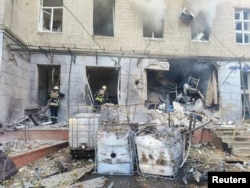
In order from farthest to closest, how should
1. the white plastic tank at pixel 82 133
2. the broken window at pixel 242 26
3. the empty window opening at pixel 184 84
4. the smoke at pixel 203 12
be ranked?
the broken window at pixel 242 26, the smoke at pixel 203 12, the empty window opening at pixel 184 84, the white plastic tank at pixel 82 133

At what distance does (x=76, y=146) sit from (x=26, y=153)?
1369 mm

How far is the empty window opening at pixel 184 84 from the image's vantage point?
13312 mm

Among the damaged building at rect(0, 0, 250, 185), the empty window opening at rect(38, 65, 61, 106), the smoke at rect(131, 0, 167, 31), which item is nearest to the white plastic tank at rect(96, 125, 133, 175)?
the damaged building at rect(0, 0, 250, 185)

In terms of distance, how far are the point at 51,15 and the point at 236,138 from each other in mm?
10088

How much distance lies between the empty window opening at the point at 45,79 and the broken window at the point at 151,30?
4.89m

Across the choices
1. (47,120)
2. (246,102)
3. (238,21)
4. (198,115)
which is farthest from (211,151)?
(238,21)

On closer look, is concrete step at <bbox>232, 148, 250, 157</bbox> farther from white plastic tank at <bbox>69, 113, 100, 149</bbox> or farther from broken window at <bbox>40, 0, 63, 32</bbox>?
broken window at <bbox>40, 0, 63, 32</bbox>

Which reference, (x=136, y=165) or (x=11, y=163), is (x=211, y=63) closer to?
(x=136, y=165)

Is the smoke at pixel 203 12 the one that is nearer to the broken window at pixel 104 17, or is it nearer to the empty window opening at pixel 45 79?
the broken window at pixel 104 17

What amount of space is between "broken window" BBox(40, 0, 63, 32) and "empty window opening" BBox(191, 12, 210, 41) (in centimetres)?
697

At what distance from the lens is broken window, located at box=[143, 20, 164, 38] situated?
13484 mm

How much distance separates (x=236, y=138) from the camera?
930 cm

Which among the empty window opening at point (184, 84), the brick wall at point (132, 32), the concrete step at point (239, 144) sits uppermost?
the brick wall at point (132, 32)

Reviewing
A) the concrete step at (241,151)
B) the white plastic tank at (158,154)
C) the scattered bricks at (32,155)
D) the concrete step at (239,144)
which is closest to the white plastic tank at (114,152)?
the white plastic tank at (158,154)
